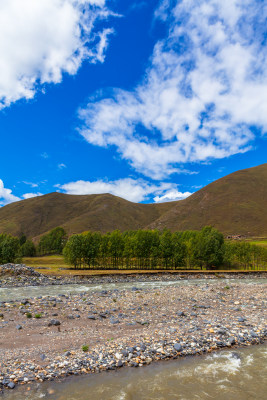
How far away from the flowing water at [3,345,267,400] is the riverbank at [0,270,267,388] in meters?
0.73

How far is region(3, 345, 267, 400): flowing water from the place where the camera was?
31.8 ft

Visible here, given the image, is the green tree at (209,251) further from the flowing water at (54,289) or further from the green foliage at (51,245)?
the green foliage at (51,245)

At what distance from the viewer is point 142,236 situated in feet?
305

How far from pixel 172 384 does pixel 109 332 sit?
23.0 feet

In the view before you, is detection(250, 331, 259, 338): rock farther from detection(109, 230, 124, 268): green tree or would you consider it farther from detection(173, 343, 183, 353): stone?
detection(109, 230, 124, 268): green tree

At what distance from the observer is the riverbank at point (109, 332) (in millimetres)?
12000

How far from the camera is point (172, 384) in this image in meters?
10.5

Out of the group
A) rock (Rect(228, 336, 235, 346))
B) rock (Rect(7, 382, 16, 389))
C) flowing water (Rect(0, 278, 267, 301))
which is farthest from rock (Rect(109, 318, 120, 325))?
flowing water (Rect(0, 278, 267, 301))

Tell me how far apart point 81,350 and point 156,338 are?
4.69 metres

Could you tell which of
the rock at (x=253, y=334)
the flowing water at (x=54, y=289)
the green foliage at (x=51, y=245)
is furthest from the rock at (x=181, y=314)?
the green foliage at (x=51, y=245)

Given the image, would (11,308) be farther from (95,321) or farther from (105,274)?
(105,274)

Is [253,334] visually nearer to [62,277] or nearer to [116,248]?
[62,277]

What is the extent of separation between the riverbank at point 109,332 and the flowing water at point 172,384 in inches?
28.5

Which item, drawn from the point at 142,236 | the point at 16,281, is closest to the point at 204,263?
the point at 142,236
